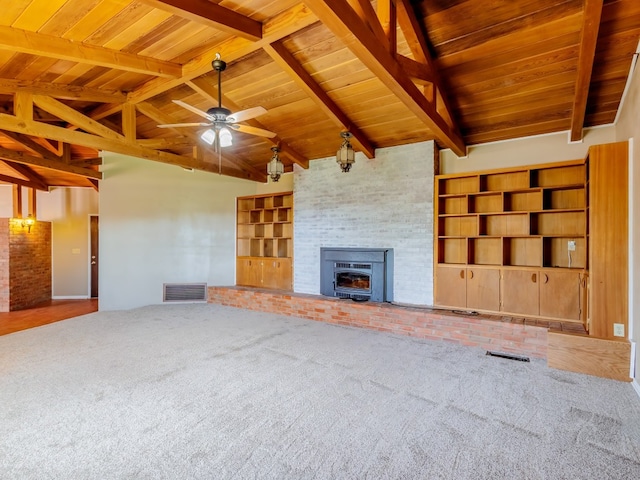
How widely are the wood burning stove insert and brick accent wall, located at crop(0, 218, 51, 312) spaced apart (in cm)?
706

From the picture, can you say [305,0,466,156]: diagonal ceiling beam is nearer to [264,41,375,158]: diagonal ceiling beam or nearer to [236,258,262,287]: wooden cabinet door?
[264,41,375,158]: diagonal ceiling beam

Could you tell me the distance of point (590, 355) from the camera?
323 cm

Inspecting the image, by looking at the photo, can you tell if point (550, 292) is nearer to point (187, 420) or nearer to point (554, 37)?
point (554, 37)

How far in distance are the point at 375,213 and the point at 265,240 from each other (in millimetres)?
2926

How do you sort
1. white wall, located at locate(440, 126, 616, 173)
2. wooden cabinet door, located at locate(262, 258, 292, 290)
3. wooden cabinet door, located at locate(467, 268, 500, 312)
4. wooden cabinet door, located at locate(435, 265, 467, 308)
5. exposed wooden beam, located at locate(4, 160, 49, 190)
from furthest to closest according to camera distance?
exposed wooden beam, located at locate(4, 160, 49, 190)
wooden cabinet door, located at locate(262, 258, 292, 290)
wooden cabinet door, located at locate(435, 265, 467, 308)
wooden cabinet door, located at locate(467, 268, 500, 312)
white wall, located at locate(440, 126, 616, 173)

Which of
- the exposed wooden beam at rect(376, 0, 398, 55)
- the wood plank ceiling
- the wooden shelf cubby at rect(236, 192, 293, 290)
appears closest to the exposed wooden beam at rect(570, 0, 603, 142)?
the wood plank ceiling

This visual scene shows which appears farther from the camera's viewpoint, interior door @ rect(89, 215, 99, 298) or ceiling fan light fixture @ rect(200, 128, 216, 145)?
interior door @ rect(89, 215, 99, 298)

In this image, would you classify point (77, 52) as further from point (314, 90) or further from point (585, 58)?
point (585, 58)

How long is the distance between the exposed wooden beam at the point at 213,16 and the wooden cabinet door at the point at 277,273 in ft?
13.8

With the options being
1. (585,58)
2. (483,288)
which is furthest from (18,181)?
(585,58)

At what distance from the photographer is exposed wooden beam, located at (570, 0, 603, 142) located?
2404mm

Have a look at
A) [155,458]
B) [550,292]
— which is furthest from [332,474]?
[550,292]

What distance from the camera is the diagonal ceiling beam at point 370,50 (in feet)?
6.95

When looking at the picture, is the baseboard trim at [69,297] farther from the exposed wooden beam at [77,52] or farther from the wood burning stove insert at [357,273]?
the exposed wooden beam at [77,52]
